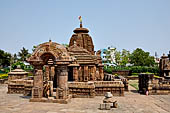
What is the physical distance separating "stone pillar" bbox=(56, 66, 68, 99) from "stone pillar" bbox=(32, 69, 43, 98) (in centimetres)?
113

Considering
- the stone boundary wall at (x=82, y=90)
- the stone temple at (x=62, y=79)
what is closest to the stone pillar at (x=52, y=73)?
the stone temple at (x=62, y=79)

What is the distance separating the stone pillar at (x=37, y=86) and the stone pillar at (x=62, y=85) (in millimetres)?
1133

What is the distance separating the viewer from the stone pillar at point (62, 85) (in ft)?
34.7

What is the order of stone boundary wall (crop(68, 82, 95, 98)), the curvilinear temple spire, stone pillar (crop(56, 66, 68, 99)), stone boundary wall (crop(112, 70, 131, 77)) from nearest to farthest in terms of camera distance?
stone pillar (crop(56, 66, 68, 99))
stone boundary wall (crop(68, 82, 95, 98))
the curvilinear temple spire
stone boundary wall (crop(112, 70, 131, 77))

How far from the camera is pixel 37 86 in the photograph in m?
11.0

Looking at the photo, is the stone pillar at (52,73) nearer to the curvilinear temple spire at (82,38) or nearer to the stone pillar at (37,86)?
the stone pillar at (37,86)

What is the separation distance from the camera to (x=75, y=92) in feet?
41.6

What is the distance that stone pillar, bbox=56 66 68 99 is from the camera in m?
10.6

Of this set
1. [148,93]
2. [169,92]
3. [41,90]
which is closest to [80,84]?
[41,90]

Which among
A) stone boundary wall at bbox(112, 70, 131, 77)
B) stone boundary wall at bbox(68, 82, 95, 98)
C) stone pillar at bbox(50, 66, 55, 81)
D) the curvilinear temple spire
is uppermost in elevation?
the curvilinear temple spire

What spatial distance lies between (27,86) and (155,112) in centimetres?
888

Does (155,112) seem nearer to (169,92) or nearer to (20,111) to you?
(20,111)

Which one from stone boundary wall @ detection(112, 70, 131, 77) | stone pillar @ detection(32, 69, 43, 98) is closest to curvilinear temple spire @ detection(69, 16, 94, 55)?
stone pillar @ detection(32, 69, 43, 98)

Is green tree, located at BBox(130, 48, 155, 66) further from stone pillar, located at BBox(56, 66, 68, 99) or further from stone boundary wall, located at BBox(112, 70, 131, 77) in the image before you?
stone pillar, located at BBox(56, 66, 68, 99)
